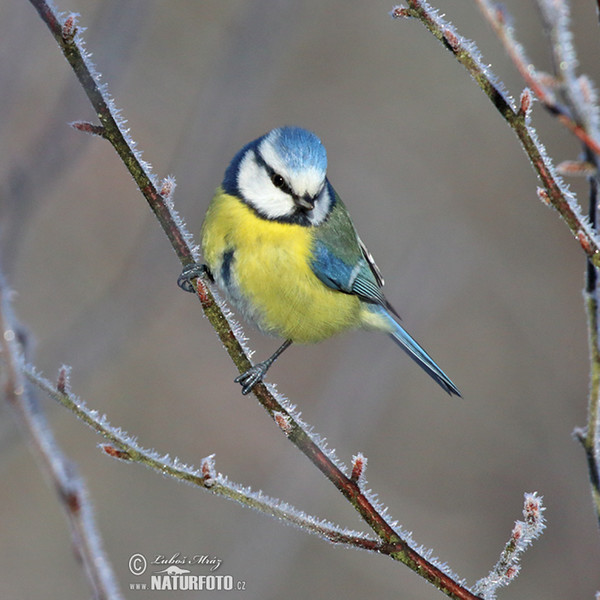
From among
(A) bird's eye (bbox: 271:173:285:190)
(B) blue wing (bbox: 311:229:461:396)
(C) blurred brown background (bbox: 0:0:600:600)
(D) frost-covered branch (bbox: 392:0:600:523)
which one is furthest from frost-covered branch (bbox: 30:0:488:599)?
(C) blurred brown background (bbox: 0:0:600:600)

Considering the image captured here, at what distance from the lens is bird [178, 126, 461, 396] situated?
253 cm

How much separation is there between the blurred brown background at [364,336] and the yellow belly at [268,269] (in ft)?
2.51

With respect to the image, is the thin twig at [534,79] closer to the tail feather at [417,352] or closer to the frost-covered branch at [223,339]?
the frost-covered branch at [223,339]

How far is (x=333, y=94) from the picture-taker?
548 centimetres

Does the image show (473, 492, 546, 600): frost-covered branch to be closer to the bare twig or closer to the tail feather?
the bare twig

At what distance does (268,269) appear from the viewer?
8.50 feet

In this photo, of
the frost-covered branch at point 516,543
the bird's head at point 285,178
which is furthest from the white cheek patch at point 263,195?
the frost-covered branch at point 516,543

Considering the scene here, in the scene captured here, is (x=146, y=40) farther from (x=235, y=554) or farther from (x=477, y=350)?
(x=235, y=554)

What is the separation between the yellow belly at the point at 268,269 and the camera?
2586 mm

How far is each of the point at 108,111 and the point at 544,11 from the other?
3.51 ft

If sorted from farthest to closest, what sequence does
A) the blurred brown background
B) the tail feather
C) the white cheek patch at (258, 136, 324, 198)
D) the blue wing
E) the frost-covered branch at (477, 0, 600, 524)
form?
the blurred brown background, the tail feather, the blue wing, the white cheek patch at (258, 136, 324, 198), the frost-covered branch at (477, 0, 600, 524)

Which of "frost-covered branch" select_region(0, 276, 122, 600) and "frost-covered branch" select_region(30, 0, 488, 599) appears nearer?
"frost-covered branch" select_region(0, 276, 122, 600)

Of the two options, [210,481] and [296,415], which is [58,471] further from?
[296,415]

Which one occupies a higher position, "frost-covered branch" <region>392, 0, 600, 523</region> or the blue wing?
the blue wing
